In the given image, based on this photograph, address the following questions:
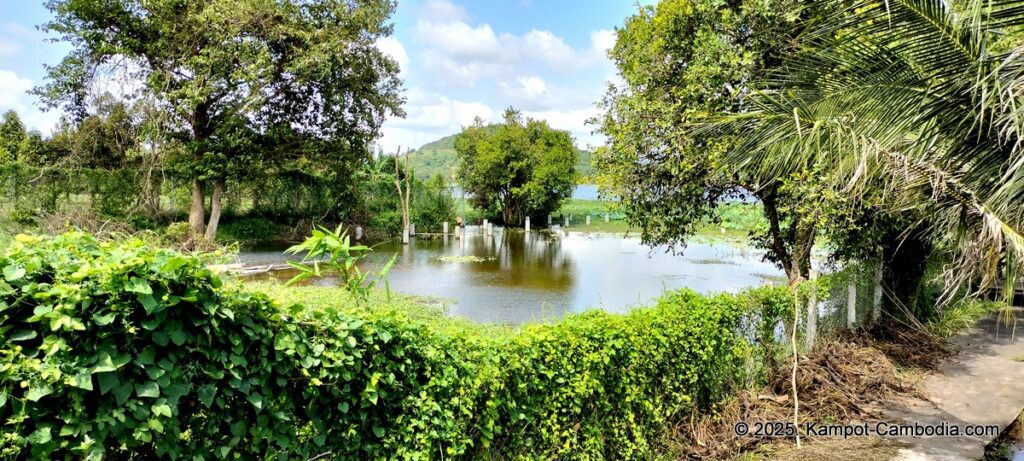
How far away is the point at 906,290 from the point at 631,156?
15.5ft

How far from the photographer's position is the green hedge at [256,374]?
1.61m

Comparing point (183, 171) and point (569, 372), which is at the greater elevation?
point (183, 171)

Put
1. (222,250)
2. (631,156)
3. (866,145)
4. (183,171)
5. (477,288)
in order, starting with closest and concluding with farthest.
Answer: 1. (222,250)
2. (866,145)
3. (631,156)
4. (477,288)
5. (183,171)

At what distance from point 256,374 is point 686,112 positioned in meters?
5.13

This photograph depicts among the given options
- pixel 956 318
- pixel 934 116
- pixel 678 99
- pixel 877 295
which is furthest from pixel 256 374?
pixel 956 318

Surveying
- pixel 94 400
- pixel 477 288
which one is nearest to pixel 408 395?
pixel 94 400

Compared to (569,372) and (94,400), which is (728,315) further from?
(94,400)

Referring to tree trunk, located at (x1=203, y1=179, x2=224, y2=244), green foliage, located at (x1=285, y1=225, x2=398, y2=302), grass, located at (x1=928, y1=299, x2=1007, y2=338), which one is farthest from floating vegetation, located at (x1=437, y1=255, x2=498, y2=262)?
green foliage, located at (x1=285, y1=225, x2=398, y2=302)

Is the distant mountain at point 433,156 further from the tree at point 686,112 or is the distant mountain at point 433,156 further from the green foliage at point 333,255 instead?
the green foliage at point 333,255

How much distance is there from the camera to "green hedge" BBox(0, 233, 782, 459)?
1.61 m

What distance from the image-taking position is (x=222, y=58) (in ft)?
49.2

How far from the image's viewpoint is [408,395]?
2.47 meters

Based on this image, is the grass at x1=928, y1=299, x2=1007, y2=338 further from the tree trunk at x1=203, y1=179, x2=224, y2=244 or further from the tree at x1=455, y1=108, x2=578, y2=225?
the tree at x1=455, y1=108, x2=578, y2=225

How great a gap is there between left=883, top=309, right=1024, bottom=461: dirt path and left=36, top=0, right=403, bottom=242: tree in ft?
49.3
